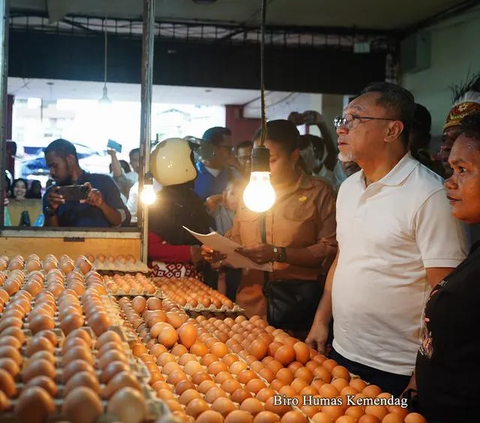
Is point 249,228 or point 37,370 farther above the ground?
point 249,228

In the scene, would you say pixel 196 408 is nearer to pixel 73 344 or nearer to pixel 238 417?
pixel 238 417

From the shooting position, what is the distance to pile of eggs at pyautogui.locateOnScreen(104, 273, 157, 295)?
11.4ft

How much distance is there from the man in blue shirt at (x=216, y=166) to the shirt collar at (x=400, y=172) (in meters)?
3.46

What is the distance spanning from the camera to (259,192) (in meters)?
3.03

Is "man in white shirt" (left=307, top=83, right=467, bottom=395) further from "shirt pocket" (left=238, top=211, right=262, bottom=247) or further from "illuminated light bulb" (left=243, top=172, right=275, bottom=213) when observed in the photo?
"shirt pocket" (left=238, top=211, right=262, bottom=247)

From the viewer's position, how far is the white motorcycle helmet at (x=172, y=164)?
5219 mm

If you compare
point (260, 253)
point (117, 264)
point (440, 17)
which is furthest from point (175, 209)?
point (440, 17)

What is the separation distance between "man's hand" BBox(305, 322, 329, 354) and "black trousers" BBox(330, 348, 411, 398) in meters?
0.39

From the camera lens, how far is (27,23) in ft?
28.7

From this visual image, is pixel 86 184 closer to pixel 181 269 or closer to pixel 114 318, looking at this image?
pixel 181 269

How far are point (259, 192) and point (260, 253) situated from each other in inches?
35.0

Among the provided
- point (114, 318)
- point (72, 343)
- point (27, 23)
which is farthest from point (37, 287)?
point (27, 23)

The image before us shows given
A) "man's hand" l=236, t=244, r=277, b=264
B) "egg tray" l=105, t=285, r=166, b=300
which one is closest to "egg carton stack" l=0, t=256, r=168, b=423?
"egg tray" l=105, t=285, r=166, b=300

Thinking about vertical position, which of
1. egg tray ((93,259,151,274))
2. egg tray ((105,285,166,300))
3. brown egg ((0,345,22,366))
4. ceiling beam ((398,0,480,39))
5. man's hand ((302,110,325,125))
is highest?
ceiling beam ((398,0,480,39))
